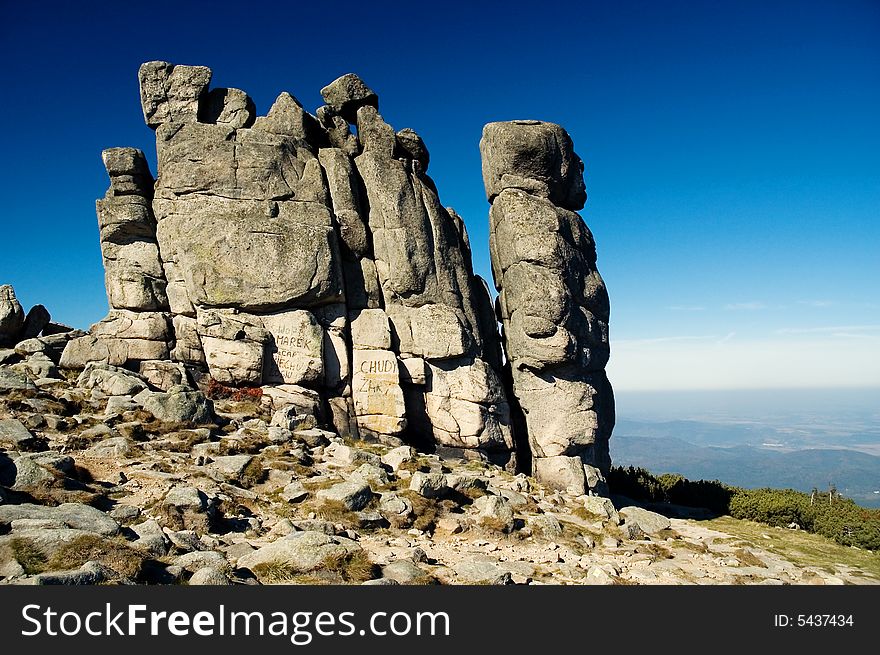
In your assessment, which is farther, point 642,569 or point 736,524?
point 736,524

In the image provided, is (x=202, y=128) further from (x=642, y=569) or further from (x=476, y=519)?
(x=642, y=569)

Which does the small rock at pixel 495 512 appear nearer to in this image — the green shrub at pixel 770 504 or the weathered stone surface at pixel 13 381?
the green shrub at pixel 770 504

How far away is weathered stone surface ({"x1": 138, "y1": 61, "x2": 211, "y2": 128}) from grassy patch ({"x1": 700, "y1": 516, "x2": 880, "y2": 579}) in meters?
41.9

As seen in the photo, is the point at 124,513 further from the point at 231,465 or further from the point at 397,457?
the point at 397,457

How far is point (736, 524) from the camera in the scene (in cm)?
3725

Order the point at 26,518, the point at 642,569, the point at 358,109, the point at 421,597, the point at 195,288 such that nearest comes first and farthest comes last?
the point at 421,597, the point at 26,518, the point at 642,569, the point at 195,288, the point at 358,109

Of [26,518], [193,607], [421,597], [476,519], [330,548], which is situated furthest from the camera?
[476,519]

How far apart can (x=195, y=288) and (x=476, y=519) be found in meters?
22.6

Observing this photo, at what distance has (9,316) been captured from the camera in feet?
124

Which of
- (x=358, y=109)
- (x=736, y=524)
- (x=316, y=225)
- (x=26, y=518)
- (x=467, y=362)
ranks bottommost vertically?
Result: (x=736, y=524)

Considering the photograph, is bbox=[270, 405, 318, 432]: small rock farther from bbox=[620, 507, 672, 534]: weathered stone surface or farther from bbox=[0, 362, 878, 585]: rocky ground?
bbox=[620, 507, 672, 534]: weathered stone surface

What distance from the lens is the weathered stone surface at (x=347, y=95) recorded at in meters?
42.1

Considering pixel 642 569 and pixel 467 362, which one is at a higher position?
pixel 467 362

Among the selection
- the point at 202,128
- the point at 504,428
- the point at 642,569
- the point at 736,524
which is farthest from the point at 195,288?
the point at 736,524
